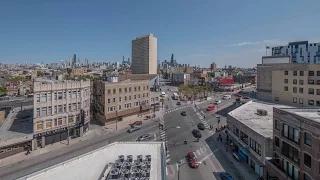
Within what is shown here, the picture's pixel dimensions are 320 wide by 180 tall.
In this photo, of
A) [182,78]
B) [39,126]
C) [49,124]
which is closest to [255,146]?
[49,124]

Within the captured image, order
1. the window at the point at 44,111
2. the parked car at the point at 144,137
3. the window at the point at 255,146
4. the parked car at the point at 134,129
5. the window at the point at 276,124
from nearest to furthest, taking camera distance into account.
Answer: the window at the point at 276,124
the window at the point at 255,146
the window at the point at 44,111
the parked car at the point at 144,137
the parked car at the point at 134,129

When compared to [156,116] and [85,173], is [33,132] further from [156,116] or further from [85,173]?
[156,116]

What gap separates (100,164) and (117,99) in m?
49.0

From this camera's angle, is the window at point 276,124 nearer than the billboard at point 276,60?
Yes

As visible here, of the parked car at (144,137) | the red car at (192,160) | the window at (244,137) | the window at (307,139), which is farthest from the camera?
the parked car at (144,137)

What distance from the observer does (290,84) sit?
72250 millimetres

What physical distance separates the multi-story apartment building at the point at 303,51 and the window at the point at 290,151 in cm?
13634

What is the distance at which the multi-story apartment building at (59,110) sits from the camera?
5062 centimetres

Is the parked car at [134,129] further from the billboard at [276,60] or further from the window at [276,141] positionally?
the billboard at [276,60]

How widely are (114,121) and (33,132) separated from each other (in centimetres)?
2725

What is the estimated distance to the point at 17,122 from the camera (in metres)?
58.2

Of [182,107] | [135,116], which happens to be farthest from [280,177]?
[182,107]

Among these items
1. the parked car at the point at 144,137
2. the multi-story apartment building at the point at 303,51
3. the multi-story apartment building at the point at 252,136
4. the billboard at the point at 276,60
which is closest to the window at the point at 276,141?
the multi-story apartment building at the point at 252,136

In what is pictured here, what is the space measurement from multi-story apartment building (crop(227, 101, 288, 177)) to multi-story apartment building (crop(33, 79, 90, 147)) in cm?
3873
